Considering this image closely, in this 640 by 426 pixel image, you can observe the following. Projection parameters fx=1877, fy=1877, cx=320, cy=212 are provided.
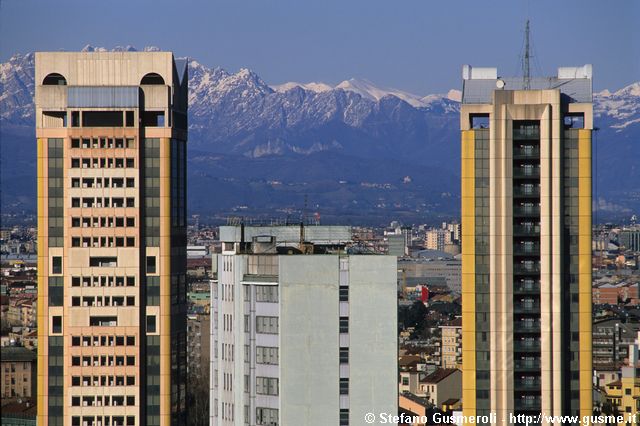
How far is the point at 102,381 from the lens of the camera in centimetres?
6147

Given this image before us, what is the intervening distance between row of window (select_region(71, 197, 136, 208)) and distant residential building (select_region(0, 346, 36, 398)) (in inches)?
1449

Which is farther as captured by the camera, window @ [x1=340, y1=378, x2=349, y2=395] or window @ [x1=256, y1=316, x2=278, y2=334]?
window @ [x1=256, y1=316, x2=278, y2=334]

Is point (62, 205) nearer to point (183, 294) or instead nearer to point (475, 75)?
point (183, 294)

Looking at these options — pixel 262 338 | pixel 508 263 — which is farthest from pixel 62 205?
pixel 508 263

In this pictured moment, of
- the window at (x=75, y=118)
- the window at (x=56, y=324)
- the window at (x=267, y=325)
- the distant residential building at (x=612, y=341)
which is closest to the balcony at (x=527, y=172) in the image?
the window at (x=267, y=325)

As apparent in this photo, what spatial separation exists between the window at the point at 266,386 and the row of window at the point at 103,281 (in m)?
9.41

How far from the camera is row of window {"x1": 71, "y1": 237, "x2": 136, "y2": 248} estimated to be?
61.7 m

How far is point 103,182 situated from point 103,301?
3923 millimetres

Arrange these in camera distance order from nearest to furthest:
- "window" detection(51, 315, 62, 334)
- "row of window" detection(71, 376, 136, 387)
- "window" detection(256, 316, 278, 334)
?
1. "window" detection(256, 316, 278, 334)
2. "row of window" detection(71, 376, 136, 387)
3. "window" detection(51, 315, 62, 334)

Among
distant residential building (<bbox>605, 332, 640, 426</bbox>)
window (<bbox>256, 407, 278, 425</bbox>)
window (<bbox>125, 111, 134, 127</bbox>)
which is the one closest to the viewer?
window (<bbox>256, 407, 278, 425</bbox>)

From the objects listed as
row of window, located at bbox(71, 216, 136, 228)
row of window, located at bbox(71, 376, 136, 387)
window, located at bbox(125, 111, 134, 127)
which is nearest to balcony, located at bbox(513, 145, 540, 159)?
row of window, located at bbox(71, 216, 136, 228)

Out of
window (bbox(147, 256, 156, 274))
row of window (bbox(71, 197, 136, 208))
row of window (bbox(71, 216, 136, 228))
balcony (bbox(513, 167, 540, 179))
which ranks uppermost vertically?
balcony (bbox(513, 167, 540, 179))

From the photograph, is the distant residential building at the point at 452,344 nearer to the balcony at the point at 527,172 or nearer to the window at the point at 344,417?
the balcony at the point at 527,172

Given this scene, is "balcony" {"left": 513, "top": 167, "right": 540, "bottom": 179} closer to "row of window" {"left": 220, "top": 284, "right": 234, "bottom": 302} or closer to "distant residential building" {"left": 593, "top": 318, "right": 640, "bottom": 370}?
"row of window" {"left": 220, "top": 284, "right": 234, "bottom": 302}
